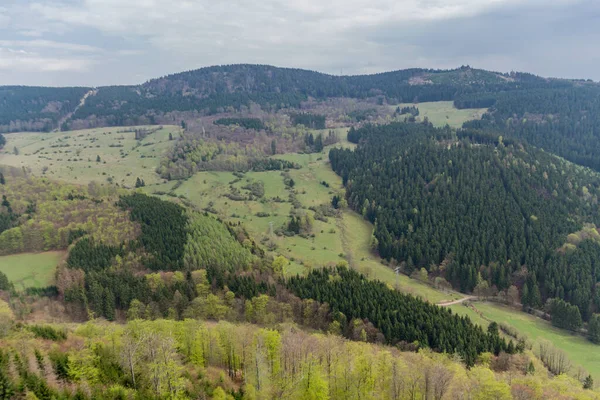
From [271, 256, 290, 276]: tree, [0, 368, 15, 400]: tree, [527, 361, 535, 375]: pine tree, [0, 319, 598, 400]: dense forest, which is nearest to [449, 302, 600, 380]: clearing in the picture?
[527, 361, 535, 375]: pine tree

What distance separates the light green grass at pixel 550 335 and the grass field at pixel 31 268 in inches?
5020

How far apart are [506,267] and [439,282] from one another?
962 inches

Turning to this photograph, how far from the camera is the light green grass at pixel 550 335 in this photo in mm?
100375

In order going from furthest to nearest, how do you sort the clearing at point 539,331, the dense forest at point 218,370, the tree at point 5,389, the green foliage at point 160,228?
the green foliage at point 160,228 → the clearing at point 539,331 → the dense forest at point 218,370 → the tree at point 5,389

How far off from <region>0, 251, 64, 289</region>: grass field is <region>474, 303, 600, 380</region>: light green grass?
12751 cm

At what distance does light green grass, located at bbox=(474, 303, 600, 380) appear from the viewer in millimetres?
100375

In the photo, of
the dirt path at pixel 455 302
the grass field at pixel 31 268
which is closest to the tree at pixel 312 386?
the dirt path at pixel 455 302

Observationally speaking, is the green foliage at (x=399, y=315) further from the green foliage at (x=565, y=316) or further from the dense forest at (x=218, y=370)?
the green foliage at (x=565, y=316)

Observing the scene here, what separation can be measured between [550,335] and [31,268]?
147574 millimetres

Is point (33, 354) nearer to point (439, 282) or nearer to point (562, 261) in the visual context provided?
point (439, 282)

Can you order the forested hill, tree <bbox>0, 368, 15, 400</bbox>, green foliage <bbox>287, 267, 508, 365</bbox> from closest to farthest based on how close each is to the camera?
tree <bbox>0, 368, 15, 400</bbox> < green foliage <bbox>287, 267, 508, 365</bbox> < the forested hill

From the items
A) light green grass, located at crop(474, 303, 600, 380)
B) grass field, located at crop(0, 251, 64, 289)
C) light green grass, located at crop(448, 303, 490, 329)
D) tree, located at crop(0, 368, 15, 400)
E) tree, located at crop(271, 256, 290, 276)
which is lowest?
light green grass, located at crop(474, 303, 600, 380)

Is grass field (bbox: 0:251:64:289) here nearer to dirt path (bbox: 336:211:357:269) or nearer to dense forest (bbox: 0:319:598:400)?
dense forest (bbox: 0:319:598:400)

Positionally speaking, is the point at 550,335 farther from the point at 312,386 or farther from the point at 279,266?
the point at 312,386
